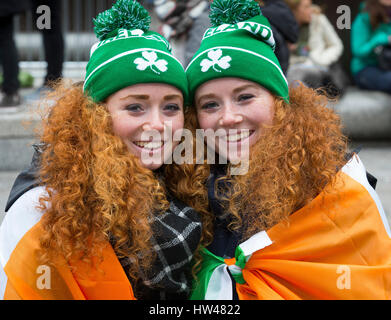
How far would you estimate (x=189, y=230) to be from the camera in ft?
7.47

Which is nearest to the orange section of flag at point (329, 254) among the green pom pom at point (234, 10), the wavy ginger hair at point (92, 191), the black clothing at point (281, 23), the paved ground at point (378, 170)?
the wavy ginger hair at point (92, 191)

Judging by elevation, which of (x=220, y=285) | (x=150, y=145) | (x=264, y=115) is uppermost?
(x=264, y=115)

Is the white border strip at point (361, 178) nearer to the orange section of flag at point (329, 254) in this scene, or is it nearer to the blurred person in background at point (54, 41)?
the orange section of flag at point (329, 254)

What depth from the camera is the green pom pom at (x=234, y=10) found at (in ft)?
8.25

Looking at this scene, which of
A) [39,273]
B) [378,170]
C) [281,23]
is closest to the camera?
[39,273]

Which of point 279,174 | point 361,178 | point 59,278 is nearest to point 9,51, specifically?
point 59,278

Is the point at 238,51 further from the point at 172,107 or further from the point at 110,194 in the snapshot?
the point at 110,194

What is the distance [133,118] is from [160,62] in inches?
10.1

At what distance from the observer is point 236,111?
7.97 ft

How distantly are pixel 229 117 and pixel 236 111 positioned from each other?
0.05m

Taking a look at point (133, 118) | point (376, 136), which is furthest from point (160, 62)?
point (376, 136)

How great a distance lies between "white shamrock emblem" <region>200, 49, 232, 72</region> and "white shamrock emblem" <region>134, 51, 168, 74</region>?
19cm
